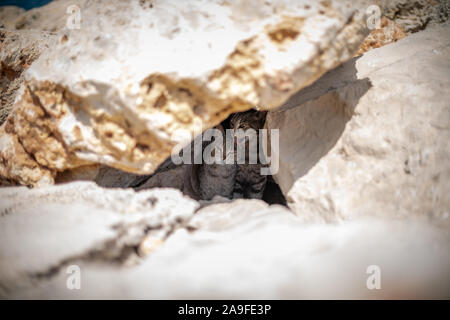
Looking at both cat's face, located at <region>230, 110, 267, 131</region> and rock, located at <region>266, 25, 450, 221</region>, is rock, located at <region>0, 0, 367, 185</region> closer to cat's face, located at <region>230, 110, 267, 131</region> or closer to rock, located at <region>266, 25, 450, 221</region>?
rock, located at <region>266, 25, 450, 221</region>

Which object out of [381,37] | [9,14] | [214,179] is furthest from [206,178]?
[9,14]

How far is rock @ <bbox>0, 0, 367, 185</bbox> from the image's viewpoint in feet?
3.11

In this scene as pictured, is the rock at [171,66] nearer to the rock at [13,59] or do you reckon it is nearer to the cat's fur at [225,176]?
the cat's fur at [225,176]

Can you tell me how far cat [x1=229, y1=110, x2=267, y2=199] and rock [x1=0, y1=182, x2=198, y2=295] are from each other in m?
1.05

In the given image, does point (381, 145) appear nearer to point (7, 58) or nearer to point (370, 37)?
point (370, 37)

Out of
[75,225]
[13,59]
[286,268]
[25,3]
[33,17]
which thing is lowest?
[286,268]

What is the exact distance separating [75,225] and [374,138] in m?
1.50

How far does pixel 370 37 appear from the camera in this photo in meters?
1.97

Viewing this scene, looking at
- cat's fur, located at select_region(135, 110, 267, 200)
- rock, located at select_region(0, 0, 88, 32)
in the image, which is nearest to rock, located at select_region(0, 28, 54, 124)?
cat's fur, located at select_region(135, 110, 267, 200)

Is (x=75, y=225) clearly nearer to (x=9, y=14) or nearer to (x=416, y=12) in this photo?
(x=416, y=12)

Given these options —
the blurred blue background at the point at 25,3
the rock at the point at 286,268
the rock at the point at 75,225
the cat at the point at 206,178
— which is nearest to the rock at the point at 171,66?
the rock at the point at 75,225

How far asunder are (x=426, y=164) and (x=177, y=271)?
1168 mm

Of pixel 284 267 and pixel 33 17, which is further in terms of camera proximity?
pixel 33 17

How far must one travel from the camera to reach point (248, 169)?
2.29 meters
